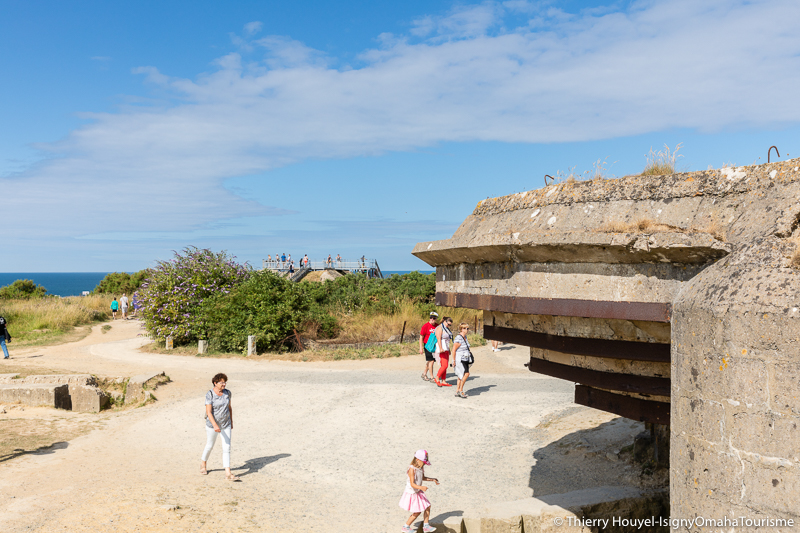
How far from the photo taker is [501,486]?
6789 mm

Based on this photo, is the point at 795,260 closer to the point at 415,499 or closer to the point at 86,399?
the point at 415,499

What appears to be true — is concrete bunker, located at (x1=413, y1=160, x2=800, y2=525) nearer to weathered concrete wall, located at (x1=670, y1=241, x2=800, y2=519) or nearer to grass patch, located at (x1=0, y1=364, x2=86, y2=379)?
weathered concrete wall, located at (x1=670, y1=241, x2=800, y2=519)

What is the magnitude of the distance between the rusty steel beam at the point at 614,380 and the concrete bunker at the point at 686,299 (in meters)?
0.01

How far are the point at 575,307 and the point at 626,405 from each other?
5.40 ft

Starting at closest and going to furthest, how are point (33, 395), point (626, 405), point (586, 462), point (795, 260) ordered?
point (795, 260), point (626, 405), point (586, 462), point (33, 395)

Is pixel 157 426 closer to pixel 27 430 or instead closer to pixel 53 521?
pixel 27 430

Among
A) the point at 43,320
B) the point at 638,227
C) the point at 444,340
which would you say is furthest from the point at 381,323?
the point at 638,227

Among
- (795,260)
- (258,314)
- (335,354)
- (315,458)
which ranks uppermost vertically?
(795,260)

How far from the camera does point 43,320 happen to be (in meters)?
22.0

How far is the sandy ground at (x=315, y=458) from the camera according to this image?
5.83m

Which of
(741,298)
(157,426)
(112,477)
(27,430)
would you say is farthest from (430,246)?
(27,430)

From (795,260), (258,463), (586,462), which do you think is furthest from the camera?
(258,463)

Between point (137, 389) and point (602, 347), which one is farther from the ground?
point (602, 347)

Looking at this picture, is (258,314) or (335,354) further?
(258,314)
